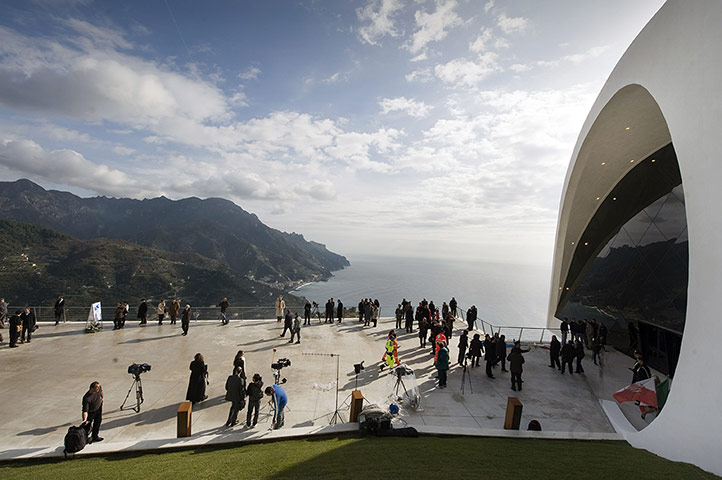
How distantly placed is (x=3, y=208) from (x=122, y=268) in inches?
6890

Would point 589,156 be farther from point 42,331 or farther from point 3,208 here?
point 3,208

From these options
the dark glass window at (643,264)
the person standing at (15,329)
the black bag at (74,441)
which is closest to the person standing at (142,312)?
the person standing at (15,329)

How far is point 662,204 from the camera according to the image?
15.0 meters

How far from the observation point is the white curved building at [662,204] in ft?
21.2

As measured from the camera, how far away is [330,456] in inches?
216

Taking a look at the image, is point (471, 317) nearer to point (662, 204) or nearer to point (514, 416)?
point (514, 416)

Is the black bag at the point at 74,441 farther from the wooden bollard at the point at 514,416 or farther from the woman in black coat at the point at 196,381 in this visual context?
the wooden bollard at the point at 514,416

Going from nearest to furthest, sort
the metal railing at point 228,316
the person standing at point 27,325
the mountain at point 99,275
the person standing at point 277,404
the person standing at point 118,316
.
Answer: the person standing at point 277,404
the person standing at point 27,325
the person standing at point 118,316
the metal railing at point 228,316
the mountain at point 99,275

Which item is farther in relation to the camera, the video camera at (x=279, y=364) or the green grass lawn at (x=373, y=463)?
the video camera at (x=279, y=364)

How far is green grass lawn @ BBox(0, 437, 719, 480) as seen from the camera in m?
4.86

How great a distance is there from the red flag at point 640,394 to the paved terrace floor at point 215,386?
0.96m

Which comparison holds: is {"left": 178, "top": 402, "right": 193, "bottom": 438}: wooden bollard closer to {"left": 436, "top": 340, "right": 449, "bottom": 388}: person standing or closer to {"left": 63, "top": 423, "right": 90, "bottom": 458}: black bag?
{"left": 63, "top": 423, "right": 90, "bottom": 458}: black bag

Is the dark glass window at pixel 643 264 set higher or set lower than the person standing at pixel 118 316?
higher

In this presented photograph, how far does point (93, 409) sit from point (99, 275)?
9468 centimetres
